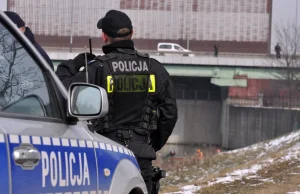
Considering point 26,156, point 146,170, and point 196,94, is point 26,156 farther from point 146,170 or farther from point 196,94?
point 196,94

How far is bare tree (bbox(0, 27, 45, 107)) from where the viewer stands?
2981 mm

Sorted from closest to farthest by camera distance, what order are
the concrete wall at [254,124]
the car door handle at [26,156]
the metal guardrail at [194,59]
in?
the car door handle at [26,156]
the concrete wall at [254,124]
the metal guardrail at [194,59]

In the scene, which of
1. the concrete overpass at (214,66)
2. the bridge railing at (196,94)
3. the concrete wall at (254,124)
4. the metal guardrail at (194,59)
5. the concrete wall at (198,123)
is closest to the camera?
the concrete wall at (254,124)

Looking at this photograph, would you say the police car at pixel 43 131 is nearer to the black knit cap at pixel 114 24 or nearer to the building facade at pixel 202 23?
the black knit cap at pixel 114 24

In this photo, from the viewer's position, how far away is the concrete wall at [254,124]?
45031 millimetres

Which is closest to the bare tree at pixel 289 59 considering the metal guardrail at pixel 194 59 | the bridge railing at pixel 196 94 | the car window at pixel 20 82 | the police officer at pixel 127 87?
the metal guardrail at pixel 194 59

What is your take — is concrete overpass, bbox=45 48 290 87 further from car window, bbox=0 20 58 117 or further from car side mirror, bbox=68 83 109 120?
car window, bbox=0 20 58 117

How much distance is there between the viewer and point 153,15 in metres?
60.4

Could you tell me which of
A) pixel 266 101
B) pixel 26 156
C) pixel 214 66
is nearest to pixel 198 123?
pixel 214 66

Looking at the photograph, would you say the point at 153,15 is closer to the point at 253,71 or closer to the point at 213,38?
the point at 213,38

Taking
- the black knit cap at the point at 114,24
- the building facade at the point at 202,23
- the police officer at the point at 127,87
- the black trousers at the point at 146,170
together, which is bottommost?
the building facade at the point at 202,23

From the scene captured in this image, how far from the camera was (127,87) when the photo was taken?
477 cm

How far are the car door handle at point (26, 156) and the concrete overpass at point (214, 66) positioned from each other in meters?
47.4

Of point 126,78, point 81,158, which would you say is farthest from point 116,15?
point 81,158
